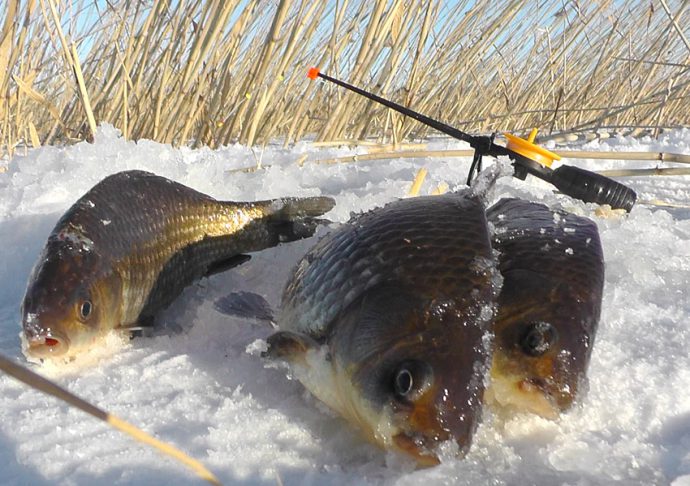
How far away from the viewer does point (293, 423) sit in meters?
1.13

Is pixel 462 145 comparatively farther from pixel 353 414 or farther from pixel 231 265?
pixel 353 414

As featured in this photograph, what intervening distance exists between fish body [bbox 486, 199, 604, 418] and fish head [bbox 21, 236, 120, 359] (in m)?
0.97

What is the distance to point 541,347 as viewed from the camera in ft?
3.45

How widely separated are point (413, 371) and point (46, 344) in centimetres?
92

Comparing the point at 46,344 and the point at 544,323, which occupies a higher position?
the point at 544,323

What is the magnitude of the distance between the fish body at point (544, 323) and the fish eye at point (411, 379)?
0.65 feet

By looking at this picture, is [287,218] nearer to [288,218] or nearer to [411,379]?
[288,218]

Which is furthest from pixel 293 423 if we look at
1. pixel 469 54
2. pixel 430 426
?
pixel 469 54

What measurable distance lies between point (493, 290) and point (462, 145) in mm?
3136

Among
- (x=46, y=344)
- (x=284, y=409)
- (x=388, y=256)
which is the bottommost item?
(x=46, y=344)

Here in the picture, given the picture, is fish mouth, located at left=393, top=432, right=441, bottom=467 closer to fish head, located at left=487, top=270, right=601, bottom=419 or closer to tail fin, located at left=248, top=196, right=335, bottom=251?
fish head, located at left=487, top=270, right=601, bottom=419

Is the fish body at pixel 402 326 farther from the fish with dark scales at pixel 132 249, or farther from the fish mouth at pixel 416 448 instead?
the fish with dark scales at pixel 132 249

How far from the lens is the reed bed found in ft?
11.1

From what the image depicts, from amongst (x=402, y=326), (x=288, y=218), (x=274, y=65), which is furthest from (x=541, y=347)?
(x=274, y=65)
